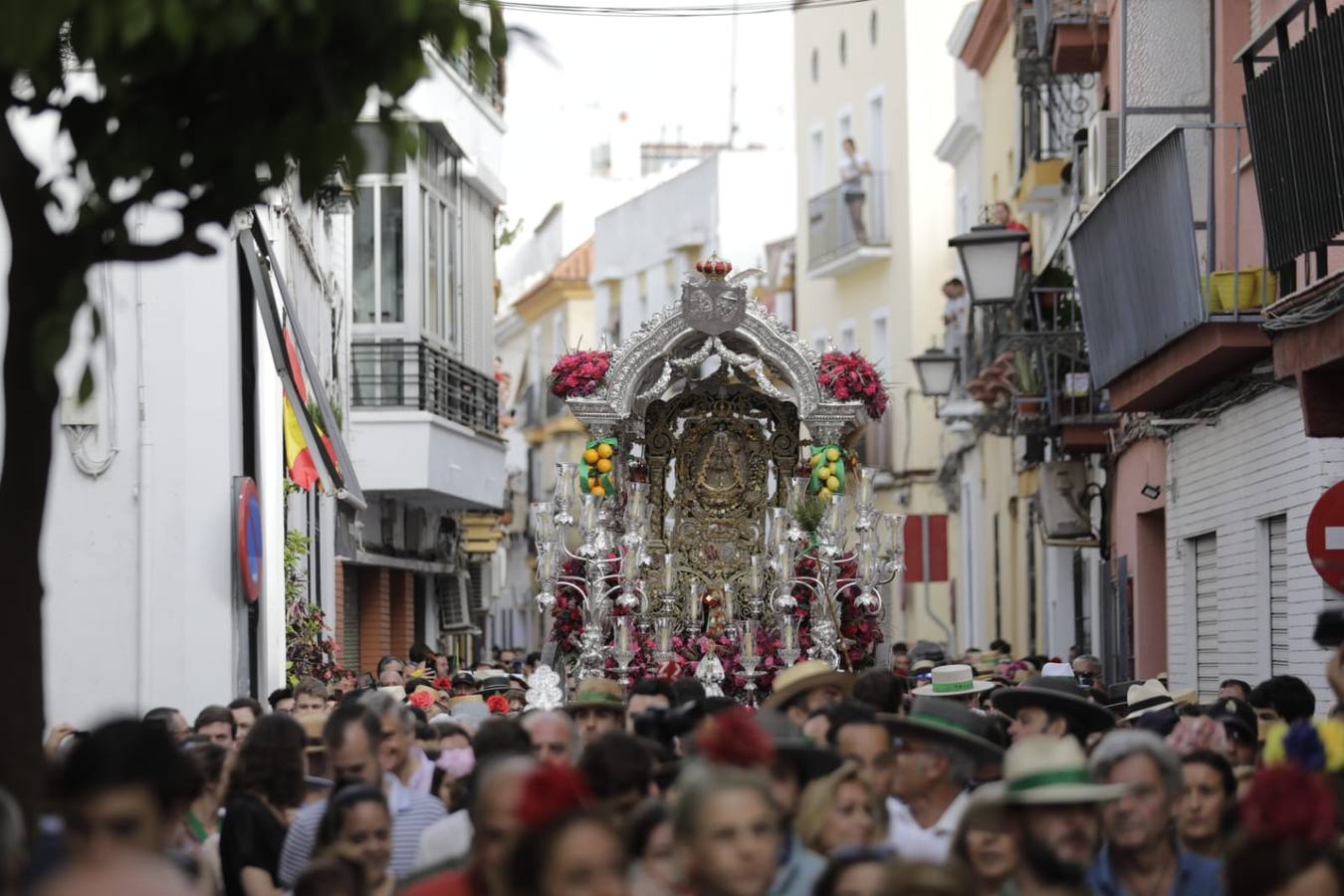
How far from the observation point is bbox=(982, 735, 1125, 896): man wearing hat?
7.48 metres

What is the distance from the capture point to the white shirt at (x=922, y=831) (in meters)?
8.21

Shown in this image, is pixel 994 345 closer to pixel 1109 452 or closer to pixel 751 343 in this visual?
pixel 1109 452

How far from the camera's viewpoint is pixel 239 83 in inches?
285

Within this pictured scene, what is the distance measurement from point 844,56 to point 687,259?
31.3 feet

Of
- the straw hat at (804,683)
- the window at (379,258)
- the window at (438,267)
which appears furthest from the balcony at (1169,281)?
the window at (438,267)

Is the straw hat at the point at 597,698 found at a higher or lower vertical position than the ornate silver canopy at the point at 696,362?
lower

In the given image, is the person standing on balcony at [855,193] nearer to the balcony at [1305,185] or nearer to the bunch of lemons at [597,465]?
the bunch of lemons at [597,465]

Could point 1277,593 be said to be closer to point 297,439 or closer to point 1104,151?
point 1104,151

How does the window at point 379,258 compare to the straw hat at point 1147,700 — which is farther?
the window at point 379,258

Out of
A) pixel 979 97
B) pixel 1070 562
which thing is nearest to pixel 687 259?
pixel 979 97

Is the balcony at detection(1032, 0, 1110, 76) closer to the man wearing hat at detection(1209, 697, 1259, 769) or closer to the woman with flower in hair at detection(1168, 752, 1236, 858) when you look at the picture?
the man wearing hat at detection(1209, 697, 1259, 769)

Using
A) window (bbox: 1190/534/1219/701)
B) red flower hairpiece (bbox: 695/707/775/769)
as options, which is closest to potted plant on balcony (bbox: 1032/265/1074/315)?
window (bbox: 1190/534/1219/701)

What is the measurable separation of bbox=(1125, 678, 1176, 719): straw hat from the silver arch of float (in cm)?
544

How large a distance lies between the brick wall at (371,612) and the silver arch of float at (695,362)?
12.4 m
